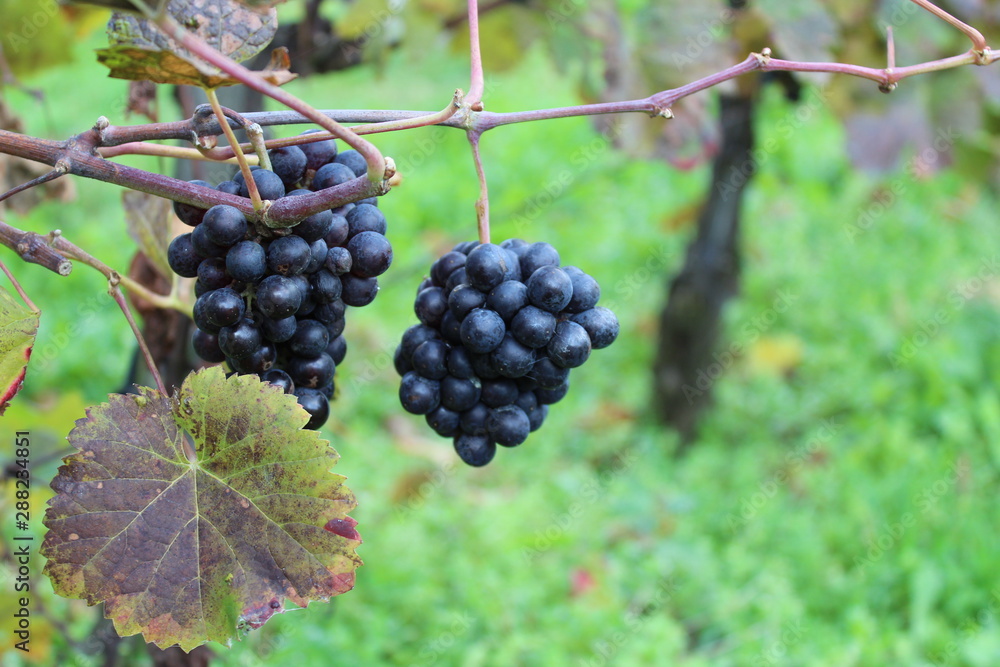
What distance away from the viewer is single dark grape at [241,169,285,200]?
0.67 metres

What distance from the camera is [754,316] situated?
351cm

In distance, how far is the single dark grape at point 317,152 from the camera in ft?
2.45

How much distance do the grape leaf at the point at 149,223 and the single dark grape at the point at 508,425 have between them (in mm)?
384

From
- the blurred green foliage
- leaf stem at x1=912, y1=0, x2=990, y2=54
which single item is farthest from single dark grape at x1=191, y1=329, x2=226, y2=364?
the blurred green foliage

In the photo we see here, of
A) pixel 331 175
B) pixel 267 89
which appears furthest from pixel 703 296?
pixel 267 89

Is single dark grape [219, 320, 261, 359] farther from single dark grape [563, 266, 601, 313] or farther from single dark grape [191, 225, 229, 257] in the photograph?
single dark grape [563, 266, 601, 313]

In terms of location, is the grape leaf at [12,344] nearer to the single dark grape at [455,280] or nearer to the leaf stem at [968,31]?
the single dark grape at [455,280]

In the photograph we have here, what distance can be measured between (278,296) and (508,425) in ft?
0.82

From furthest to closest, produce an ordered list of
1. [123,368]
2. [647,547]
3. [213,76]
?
→ [123,368] < [647,547] < [213,76]

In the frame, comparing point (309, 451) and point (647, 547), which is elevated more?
point (309, 451)

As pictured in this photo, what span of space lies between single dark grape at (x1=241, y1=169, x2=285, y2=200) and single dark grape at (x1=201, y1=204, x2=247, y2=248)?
A: 1.2 inches

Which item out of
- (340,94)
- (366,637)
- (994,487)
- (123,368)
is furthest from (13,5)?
(340,94)

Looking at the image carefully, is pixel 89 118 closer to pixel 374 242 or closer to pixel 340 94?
pixel 340 94

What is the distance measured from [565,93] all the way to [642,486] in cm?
286
